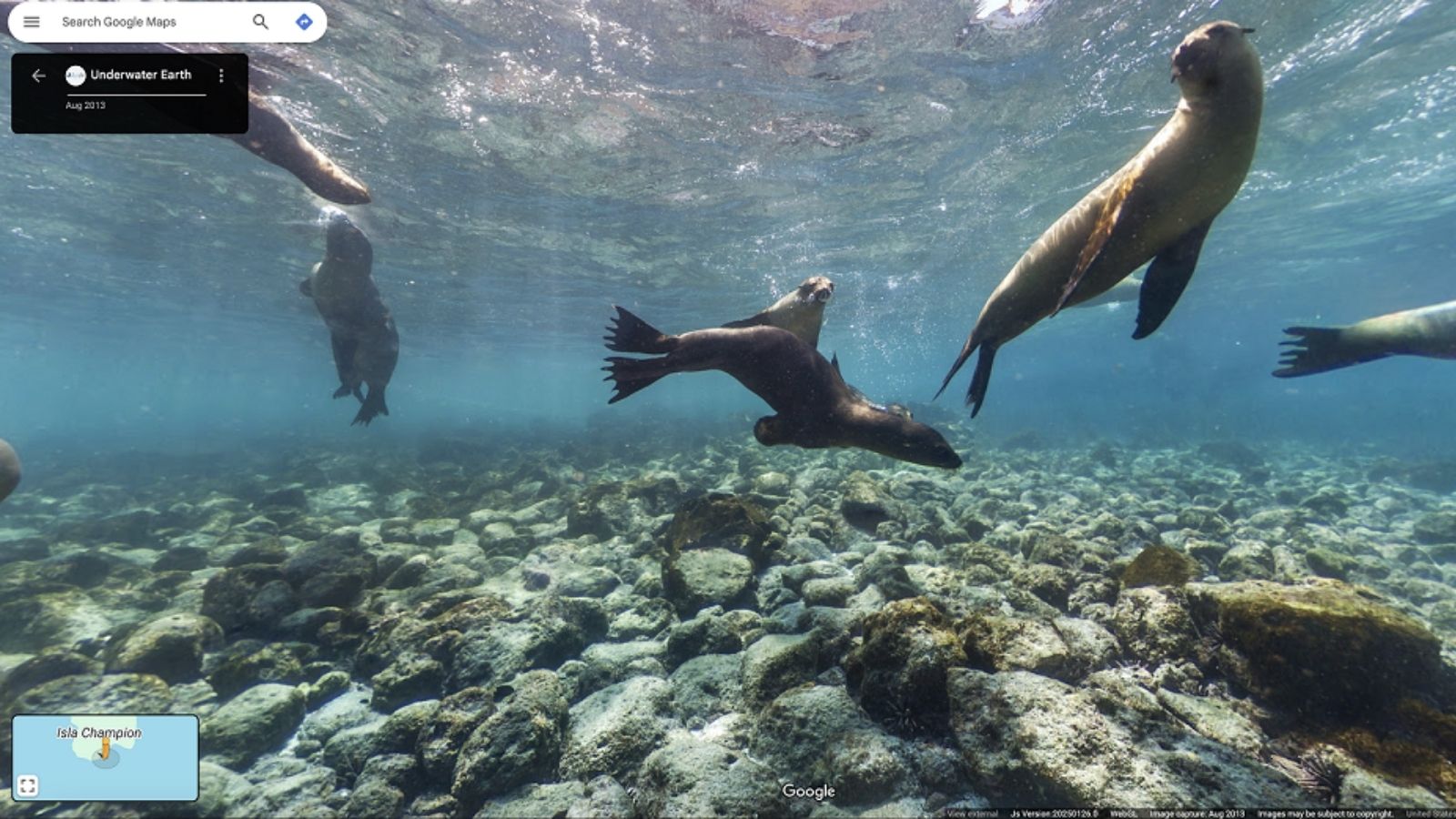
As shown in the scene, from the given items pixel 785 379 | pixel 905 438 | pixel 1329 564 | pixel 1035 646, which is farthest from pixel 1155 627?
pixel 1329 564

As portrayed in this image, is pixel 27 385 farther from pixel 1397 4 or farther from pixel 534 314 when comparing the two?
pixel 1397 4

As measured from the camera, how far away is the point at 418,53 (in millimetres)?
9172

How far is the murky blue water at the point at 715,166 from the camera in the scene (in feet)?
30.1

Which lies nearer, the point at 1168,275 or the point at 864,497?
the point at 1168,275

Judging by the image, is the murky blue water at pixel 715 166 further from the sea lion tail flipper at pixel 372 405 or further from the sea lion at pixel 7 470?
the sea lion at pixel 7 470

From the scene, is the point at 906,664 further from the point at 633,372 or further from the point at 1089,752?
the point at 633,372

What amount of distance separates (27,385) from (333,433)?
85.3 metres

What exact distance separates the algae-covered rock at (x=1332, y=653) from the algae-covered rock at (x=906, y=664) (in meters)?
1.91

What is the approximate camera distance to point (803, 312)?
4449 millimetres

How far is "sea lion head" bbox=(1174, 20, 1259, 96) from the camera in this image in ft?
7.94

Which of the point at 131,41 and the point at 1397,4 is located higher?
the point at 1397,4

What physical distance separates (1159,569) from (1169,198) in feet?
12.2

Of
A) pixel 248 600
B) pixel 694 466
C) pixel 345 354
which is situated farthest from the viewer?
pixel 694 466

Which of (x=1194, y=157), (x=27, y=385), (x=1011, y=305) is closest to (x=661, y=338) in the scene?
(x=1011, y=305)
